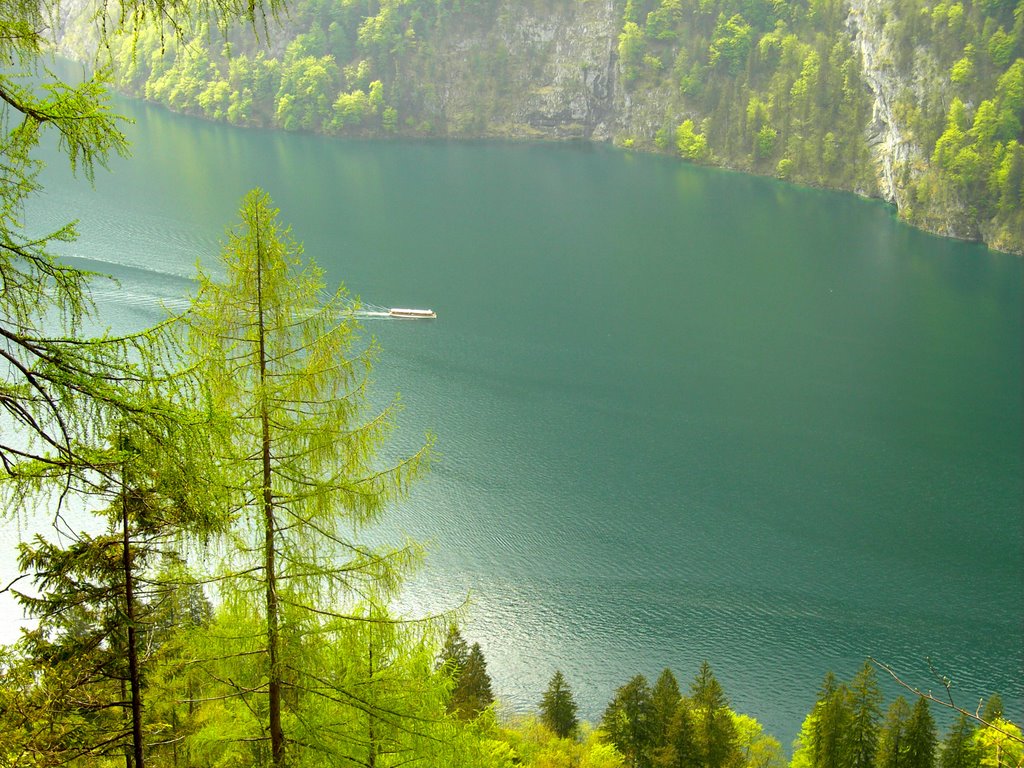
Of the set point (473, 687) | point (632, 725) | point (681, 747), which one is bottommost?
point (632, 725)

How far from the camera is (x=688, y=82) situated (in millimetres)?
80875

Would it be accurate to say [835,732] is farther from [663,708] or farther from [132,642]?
[132,642]

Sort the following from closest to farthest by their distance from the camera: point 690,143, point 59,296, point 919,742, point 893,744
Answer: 1. point 59,296
2. point 919,742
3. point 893,744
4. point 690,143

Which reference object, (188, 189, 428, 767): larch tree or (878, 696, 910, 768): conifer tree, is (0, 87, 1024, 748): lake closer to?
(878, 696, 910, 768): conifer tree

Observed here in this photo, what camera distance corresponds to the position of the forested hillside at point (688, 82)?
61531mm

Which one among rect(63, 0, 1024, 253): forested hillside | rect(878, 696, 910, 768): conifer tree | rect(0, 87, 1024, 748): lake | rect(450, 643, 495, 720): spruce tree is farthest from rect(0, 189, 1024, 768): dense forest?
rect(63, 0, 1024, 253): forested hillside

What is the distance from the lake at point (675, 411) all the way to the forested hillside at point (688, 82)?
5.75 meters

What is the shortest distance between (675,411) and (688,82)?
A: 53627mm

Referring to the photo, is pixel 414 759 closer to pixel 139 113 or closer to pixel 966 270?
pixel 966 270

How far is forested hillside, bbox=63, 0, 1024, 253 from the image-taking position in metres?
61.5

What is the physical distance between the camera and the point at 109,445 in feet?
12.3

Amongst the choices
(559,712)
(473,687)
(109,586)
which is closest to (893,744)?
(559,712)

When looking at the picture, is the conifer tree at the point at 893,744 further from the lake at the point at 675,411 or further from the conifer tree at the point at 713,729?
the lake at the point at 675,411

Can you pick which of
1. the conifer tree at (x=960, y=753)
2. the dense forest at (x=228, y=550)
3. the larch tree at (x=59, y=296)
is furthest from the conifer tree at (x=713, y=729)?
the larch tree at (x=59, y=296)
